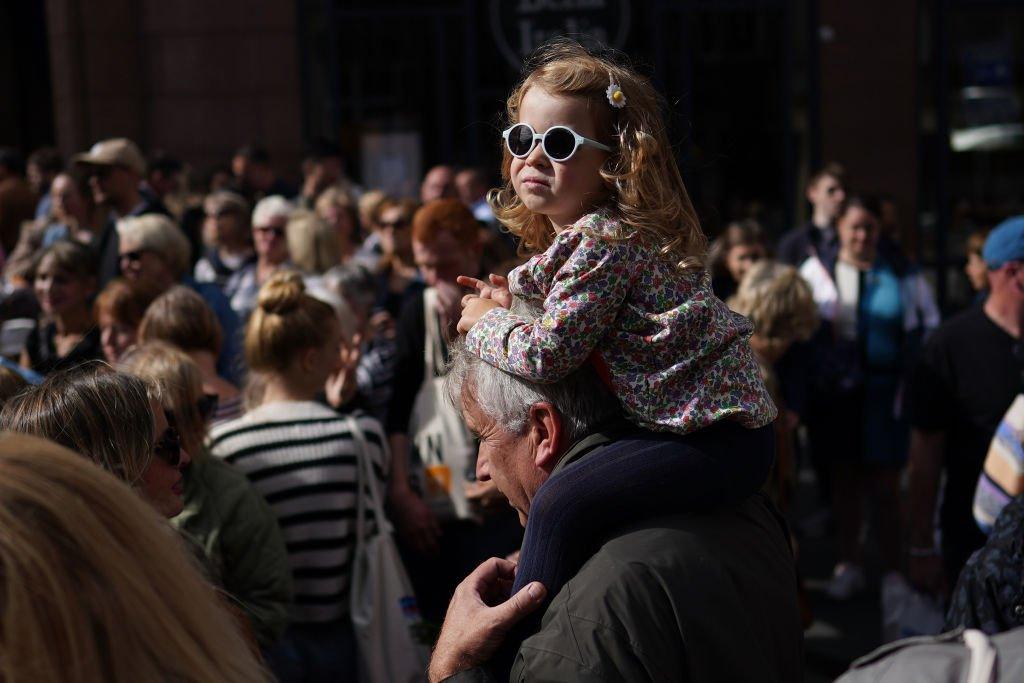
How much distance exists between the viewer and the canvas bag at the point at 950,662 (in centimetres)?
132

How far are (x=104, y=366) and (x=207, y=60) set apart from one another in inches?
405

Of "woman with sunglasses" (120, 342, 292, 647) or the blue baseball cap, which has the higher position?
the blue baseball cap

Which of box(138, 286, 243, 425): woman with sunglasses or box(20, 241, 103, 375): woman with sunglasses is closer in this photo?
box(138, 286, 243, 425): woman with sunglasses

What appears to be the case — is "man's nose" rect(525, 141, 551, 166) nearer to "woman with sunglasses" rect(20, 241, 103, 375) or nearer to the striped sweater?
the striped sweater

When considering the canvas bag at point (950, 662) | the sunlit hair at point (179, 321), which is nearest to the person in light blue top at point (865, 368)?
the sunlit hair at point (179, 321)

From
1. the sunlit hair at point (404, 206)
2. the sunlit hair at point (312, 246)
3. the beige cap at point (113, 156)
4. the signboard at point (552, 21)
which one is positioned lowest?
the sunlit hair at point (312, 246)

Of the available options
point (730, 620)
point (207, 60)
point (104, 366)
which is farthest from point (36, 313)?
point (207, 60)

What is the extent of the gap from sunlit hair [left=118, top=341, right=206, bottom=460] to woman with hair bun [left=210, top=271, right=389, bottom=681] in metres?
0.29

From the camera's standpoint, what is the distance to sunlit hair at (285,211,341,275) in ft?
22.2

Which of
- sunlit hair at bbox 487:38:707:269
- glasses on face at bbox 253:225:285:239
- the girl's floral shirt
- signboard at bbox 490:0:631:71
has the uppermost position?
signboard at bbox 490:0:631:71

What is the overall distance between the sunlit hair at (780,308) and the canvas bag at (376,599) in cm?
212

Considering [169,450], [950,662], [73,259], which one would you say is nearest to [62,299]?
[73,259]

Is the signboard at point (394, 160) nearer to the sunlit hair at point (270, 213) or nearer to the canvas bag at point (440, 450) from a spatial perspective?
the sunlit hair at point (270, 213)

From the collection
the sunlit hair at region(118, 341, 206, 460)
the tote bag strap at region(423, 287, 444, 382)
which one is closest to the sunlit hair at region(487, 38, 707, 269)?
the sunlit hair at region(118, 341, 206, 460)
